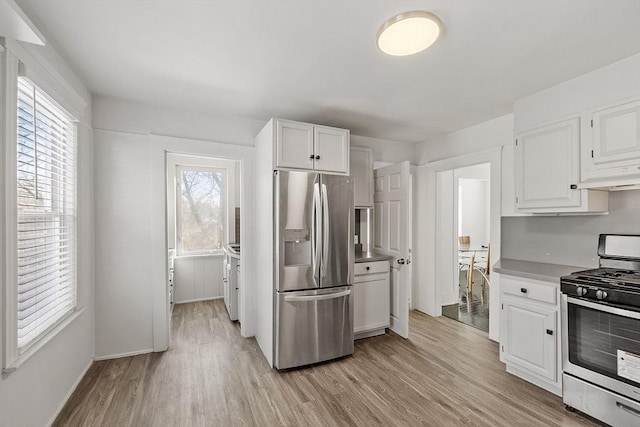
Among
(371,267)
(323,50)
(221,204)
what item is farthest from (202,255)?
(323,50)

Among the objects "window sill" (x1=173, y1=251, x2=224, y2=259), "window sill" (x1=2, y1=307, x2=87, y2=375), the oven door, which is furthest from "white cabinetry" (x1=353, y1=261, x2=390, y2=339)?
"window sill" (x1=173, y1=251, x2=224, y2=259)

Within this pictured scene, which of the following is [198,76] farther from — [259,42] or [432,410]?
[432,410]

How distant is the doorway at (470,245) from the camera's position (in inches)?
172

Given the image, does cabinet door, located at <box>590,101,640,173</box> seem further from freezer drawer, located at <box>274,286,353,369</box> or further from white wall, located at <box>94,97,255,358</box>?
white wall, located at <box>94,97,255,358</box>

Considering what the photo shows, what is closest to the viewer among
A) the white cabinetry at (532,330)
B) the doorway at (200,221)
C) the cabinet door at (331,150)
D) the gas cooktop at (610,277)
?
Answer: the gas cooktop at (610,277)

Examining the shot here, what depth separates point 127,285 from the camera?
290cm

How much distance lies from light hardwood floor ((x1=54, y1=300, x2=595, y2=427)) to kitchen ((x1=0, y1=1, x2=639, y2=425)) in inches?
8.0

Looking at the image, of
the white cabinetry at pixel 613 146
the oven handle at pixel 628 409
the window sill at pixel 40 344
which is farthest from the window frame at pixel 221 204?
the oven handle at pixel 628 409

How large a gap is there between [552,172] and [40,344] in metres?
3.91

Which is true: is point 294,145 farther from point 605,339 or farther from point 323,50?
point 605,339

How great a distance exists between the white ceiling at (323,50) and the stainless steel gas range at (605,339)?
5.09ft

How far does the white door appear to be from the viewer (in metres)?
3.41

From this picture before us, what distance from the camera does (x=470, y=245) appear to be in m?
6.76

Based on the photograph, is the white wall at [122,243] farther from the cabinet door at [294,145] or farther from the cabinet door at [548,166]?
the cabinet door at [548,166]
